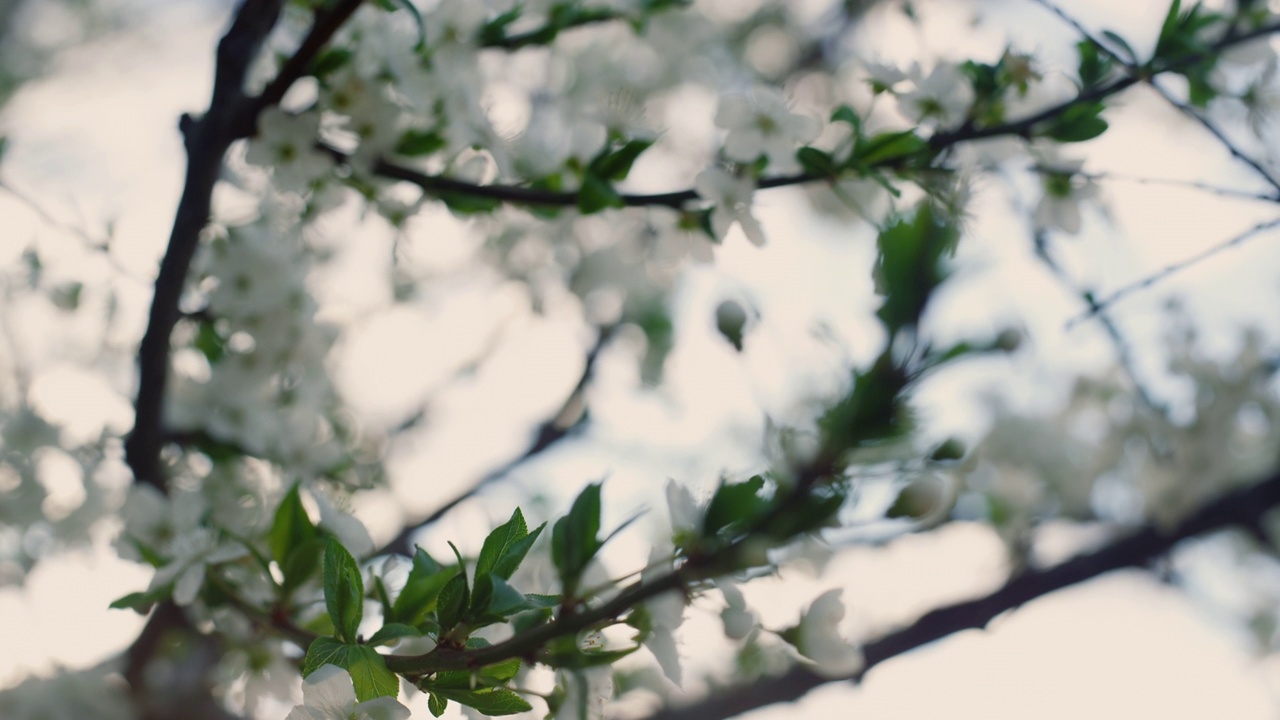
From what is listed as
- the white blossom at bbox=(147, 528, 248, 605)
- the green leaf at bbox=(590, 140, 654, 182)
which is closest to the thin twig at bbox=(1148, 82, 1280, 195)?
the green leaf at bbox=(590, 140, 654, 182)

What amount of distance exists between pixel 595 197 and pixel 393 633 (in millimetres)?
354

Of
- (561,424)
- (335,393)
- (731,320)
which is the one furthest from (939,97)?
(561,424)

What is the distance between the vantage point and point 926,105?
0.70 metres

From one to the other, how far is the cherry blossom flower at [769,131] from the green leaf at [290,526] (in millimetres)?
396

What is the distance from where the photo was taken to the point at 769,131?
0.69 m

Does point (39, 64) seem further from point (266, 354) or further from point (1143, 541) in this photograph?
point (1143, 541)

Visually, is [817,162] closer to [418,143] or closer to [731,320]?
[731,320]

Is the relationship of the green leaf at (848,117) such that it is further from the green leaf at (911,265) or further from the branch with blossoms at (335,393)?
the green leaf at (911,265)

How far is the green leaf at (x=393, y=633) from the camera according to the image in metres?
0.44

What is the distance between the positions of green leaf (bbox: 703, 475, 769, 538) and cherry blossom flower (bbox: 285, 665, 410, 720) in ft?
0.62

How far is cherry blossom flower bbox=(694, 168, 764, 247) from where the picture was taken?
69 cm

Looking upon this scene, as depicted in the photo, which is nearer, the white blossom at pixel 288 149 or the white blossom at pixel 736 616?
the white blossom at pixel 736 616

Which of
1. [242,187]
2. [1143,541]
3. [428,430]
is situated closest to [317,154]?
[242,187]

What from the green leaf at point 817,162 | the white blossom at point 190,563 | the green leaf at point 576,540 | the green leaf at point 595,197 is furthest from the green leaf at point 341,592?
the green leaf at point 817,162
